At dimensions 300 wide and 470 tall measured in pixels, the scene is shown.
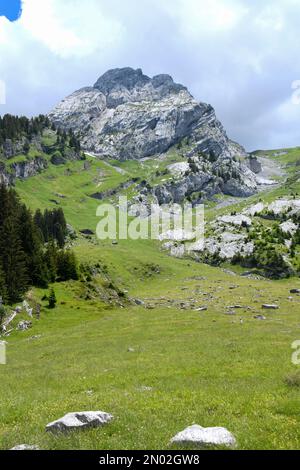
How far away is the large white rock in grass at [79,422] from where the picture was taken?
1380cm

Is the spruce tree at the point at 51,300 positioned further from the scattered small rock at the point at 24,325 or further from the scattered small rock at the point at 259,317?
the scattered small rock at the point at 259,317

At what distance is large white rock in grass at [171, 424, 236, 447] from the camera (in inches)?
469

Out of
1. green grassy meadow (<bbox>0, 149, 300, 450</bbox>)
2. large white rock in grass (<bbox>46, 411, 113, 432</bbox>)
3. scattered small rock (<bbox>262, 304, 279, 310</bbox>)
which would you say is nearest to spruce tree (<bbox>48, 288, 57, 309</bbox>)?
green grassy meadow (<bbox>0, 149, 300, 450</bbox>)

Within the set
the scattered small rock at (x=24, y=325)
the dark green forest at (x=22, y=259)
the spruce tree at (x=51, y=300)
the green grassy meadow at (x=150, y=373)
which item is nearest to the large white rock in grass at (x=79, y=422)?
the green grassy meadow at (x=150, y=373)

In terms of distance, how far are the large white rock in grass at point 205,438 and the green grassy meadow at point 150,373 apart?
1.86ft

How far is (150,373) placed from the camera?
26.2 meters

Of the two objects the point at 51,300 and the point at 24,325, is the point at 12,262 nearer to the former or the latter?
the point at 51,300

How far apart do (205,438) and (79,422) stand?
4.69 meters

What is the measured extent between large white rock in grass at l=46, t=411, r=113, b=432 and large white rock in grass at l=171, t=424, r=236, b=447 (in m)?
3.36

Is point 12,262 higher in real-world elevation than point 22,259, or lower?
lower

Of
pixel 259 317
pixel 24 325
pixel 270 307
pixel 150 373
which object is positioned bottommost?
pixel 24 325

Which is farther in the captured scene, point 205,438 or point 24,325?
point 24,325

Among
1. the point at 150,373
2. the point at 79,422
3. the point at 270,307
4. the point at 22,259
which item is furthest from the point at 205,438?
the point at 22,259
